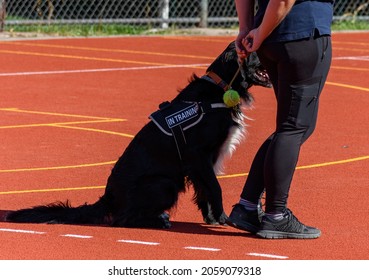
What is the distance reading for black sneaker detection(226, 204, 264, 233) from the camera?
677 cm

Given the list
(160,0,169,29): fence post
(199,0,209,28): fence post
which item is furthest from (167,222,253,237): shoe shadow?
(199,0,209,28): fence post

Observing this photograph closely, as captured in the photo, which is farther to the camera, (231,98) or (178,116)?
(178,116)

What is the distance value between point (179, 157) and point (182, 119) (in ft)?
0.80

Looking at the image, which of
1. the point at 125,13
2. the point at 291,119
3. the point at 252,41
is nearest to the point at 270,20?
the point at 252,41

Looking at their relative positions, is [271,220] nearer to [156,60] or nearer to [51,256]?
[51,256]

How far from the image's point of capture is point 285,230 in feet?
21.8

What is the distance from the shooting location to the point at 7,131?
10.8 m

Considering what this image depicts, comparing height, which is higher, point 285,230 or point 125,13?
point 125,13

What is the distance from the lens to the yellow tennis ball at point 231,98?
22.4 feet

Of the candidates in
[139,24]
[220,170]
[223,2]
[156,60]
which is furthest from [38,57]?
[220,170]

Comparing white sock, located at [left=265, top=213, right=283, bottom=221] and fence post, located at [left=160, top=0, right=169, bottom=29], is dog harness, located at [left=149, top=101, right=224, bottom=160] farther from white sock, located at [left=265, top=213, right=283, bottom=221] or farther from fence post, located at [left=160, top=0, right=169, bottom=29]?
fence post, located at [left=160, top=0, right=169, bottom=29]

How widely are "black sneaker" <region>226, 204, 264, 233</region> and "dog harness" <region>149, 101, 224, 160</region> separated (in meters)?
0.52

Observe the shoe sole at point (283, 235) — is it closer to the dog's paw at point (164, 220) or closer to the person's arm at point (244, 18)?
the dog's paw at point (164, 220)

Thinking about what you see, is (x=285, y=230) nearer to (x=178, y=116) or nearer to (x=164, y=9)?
(x=178, y=116)
